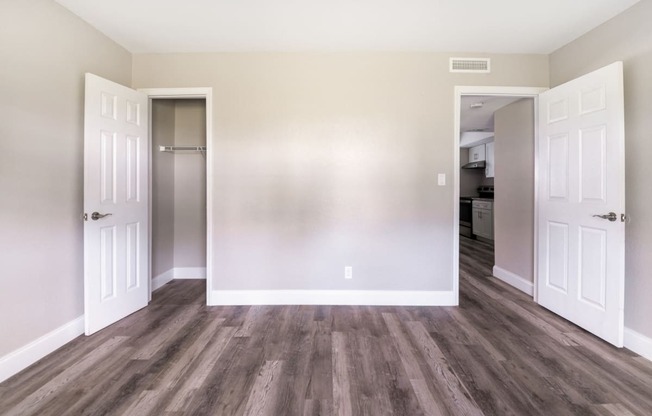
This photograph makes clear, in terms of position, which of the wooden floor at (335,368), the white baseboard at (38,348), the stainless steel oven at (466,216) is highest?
the stainless steel oven at (466,216)

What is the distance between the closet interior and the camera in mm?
3398

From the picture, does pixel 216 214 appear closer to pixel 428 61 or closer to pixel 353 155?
pixel 353 155

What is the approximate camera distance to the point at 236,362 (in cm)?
181

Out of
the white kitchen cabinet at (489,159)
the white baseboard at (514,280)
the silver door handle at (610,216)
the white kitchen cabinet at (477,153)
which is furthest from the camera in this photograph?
the white kitchen cabinet at (477,153)

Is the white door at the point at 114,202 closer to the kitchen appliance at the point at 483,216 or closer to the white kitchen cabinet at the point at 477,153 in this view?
the kitchen appliance at the point at 483,216

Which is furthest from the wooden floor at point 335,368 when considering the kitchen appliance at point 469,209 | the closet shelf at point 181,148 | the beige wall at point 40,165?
the kitchen appliance at point 469,209

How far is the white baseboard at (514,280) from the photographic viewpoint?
3005mm

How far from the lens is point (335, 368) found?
175 cm

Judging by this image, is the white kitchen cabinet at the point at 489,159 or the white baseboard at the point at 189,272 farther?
the white kitchen cabinet at the point at 489,159

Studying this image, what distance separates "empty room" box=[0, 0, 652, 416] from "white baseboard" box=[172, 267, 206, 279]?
0.62ft

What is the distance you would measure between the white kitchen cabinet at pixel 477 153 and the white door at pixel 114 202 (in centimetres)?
699

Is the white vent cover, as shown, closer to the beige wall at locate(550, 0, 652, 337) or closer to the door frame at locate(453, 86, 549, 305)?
the door frame at locate(453, 86, 549, 305)

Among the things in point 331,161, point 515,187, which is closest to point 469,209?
point 515,187

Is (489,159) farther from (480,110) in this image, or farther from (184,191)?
(184,191)
